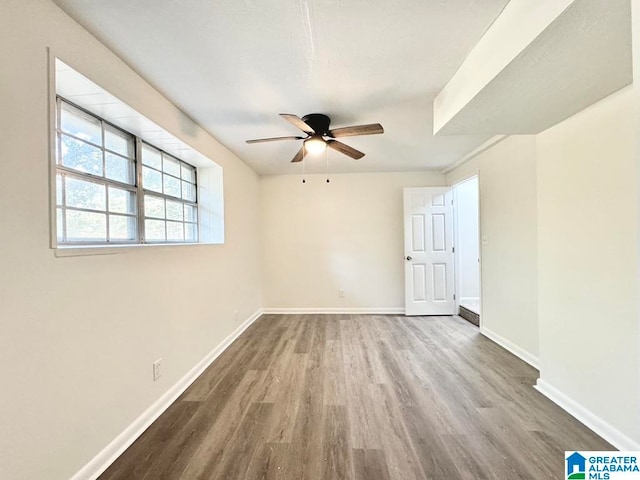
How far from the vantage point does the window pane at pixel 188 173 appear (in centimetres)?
290

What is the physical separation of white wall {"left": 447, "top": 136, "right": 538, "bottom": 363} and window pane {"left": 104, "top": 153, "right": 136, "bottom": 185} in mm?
3445

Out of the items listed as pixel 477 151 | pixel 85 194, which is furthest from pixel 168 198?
pixel 477 151

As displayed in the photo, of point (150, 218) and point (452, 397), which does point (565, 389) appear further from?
point (150, 218)

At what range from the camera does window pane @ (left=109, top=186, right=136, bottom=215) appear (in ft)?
6.16

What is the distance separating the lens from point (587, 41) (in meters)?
1.17

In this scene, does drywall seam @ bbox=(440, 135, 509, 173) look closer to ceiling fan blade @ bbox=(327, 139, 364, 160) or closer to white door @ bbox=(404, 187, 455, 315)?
white door @ bbox=(404, 187, 455, 315)

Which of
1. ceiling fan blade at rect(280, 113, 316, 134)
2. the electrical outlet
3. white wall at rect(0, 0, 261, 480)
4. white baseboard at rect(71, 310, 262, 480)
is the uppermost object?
ceiling fan blade at rect(280, 113, 316, 134)

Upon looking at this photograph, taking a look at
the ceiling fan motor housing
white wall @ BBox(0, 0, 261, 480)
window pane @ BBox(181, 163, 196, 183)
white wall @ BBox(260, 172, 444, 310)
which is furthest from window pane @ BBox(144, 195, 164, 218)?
white wall @ BBox(260, 172, 444, 310)

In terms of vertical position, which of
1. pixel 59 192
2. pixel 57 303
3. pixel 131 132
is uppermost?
pixel 131 132

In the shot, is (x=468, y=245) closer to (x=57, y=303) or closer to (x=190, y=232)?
(x=190, y=232)

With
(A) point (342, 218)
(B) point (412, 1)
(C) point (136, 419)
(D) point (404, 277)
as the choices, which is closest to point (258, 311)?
(A) point (342, 218)

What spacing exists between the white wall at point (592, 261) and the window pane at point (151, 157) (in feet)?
10.1

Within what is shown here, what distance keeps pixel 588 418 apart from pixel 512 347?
119 cm

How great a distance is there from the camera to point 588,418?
5.71ft
